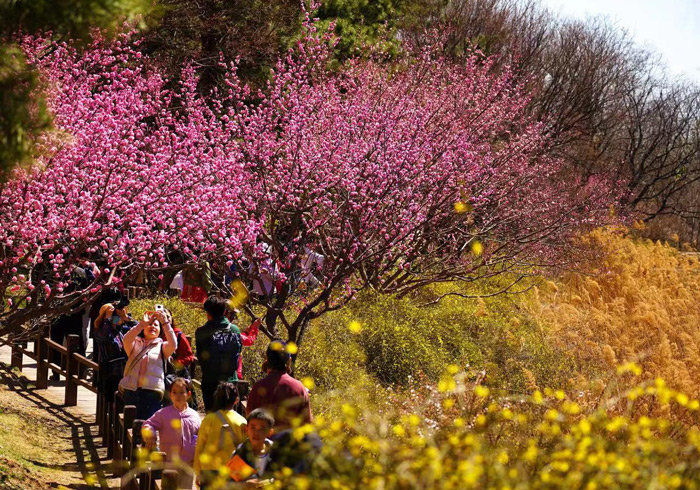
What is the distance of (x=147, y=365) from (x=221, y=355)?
0.75 m

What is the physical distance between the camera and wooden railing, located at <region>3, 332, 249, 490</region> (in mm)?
Answer: 5891

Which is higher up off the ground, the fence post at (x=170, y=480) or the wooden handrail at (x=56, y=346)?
the fence post at (x=170, y=480)

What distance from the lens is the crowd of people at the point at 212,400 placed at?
4.97 metres

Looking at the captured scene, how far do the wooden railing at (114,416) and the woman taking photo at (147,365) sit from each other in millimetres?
232

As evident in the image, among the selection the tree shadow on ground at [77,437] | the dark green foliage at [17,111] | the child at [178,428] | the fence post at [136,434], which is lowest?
the tree shadow on ground at [77,437]

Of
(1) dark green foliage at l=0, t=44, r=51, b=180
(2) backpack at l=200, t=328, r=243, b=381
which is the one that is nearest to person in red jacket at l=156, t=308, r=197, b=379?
(2) backpack at l=200, t=328, r=243, b=381

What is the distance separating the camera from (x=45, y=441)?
31.2 feet

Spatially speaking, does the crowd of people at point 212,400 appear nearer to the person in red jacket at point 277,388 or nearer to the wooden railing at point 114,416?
the person in red jacket at point 277,388

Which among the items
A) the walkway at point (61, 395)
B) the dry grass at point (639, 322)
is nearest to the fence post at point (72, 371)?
the walkway at point (61, 395)

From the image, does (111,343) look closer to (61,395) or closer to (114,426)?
(114,426)

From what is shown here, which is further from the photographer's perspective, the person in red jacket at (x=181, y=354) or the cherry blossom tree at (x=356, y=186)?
the cherry blossom tree at (x=356, y=186)

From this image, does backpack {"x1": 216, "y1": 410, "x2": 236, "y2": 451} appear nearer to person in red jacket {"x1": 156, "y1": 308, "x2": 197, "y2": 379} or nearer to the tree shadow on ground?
the tree shadow on ground

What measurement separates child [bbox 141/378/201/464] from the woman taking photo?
1.38 m

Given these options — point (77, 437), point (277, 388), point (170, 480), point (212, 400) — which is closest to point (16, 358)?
point (77, 437)
